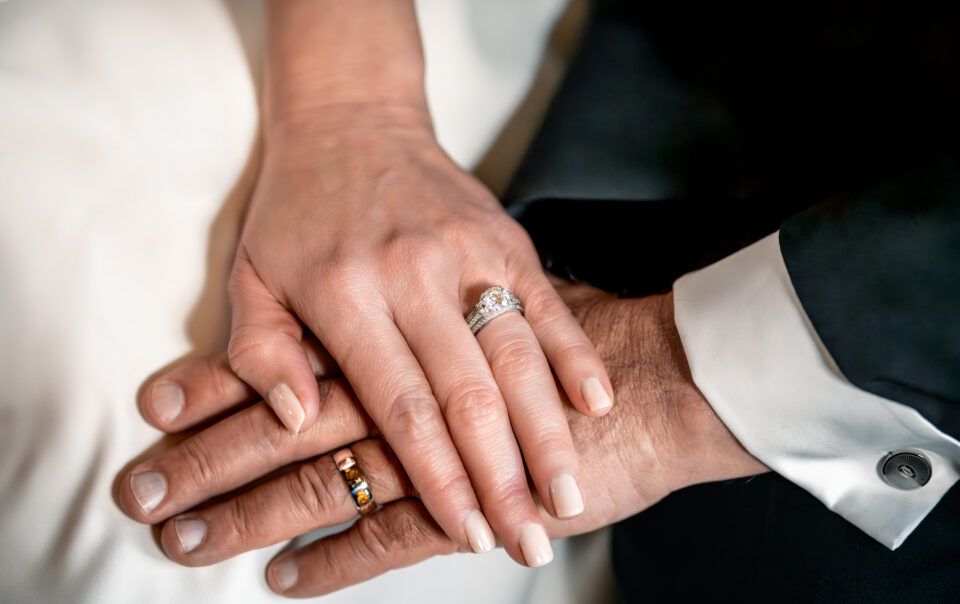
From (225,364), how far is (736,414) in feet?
1.70

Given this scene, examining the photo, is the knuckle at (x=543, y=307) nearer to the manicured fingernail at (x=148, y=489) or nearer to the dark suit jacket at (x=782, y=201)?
the dark suit jacket at (x=782, y=201)

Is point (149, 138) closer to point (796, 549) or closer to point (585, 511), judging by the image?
point (585, 511)

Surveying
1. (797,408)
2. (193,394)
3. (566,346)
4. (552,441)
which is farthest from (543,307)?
(193,394)

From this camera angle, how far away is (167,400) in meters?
0.73

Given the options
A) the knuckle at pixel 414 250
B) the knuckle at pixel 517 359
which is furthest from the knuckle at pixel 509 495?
the knuckle at pixel 414 250

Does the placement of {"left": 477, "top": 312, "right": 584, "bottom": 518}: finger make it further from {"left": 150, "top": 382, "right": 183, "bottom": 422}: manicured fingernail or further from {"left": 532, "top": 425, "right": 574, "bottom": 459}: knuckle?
{"left": 150, "top": 382, "right": 183, "bottom": 422}: manicured fingernail

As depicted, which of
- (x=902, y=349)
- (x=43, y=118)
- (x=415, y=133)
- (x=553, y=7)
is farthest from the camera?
(x=553, y=7)

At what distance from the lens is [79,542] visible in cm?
68

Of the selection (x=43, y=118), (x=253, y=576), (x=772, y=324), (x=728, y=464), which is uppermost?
(x=43, y=118)

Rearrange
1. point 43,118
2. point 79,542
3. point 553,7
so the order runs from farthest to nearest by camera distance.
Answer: point 553,7, point 43,118, point 79,542

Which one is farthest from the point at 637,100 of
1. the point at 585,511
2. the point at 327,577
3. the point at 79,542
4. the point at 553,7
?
the point at 79,542

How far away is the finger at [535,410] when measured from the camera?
65 cm

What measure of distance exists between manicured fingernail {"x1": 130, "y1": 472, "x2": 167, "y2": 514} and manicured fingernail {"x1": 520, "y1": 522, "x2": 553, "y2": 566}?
1.17 ft

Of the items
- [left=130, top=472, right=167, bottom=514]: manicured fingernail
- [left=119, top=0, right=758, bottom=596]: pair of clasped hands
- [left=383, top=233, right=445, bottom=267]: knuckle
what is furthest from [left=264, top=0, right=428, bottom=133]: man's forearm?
[left=130, top=472, right=167, bottom=514]: manicured fingernail
